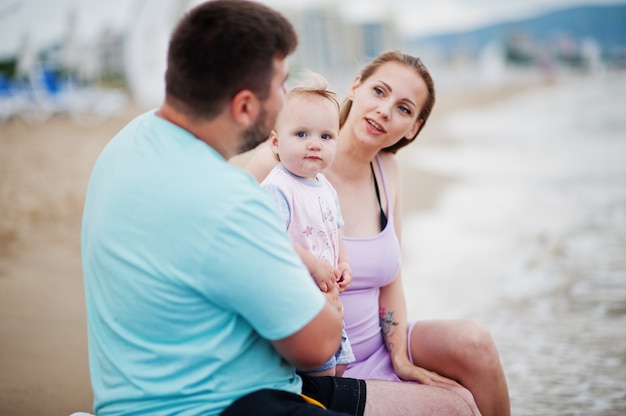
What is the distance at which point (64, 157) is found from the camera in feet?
36.9

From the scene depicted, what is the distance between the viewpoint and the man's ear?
1.65 m

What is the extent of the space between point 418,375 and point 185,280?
1426mm

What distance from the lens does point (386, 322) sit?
2.79m

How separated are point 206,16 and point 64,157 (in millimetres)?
10503

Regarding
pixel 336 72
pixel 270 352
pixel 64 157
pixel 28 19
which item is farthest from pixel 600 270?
pixel 336 72

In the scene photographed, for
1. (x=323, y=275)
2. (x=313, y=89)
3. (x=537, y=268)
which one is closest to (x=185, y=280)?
(x=323, y=275)

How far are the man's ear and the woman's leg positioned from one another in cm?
143

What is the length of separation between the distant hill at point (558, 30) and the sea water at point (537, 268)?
376 ft

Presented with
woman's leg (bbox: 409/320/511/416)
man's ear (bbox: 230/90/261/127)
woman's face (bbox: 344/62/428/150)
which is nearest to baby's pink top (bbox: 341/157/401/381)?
woman's leg (bbox: 409/320/511/416)

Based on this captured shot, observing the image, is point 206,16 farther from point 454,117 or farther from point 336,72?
point 336,72

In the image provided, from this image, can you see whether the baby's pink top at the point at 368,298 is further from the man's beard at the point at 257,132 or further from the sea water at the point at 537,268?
the sea water at the point at 537,268

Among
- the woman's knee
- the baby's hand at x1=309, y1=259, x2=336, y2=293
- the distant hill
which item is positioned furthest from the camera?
the distant hill

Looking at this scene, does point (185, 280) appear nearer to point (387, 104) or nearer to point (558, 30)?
point (387, 104)

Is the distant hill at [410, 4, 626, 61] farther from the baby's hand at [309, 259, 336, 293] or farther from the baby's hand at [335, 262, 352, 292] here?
the baby's hand at [309, 259, 336, 293]
